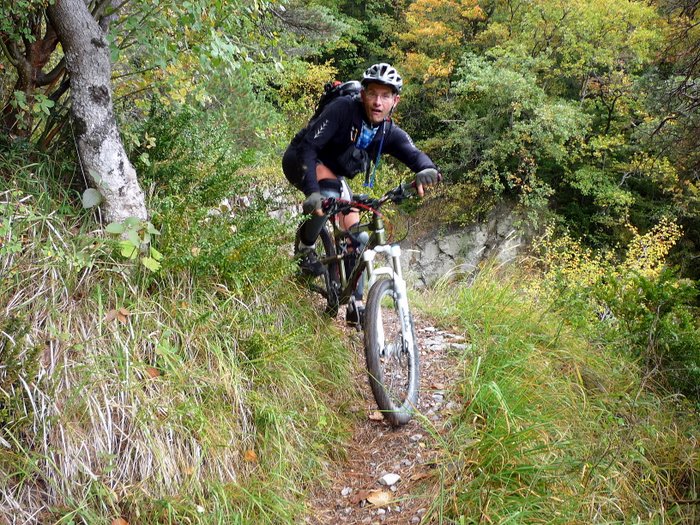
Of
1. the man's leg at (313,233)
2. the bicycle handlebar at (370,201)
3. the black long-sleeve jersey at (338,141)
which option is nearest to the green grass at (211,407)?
the man's leg at (313,233)

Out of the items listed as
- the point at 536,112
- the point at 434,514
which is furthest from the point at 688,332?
the point at 536,112

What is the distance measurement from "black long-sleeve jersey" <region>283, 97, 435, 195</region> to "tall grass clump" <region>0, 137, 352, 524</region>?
2.11ft

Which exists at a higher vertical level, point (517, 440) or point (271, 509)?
point (517, 440)

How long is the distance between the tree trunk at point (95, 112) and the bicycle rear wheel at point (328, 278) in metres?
1.49

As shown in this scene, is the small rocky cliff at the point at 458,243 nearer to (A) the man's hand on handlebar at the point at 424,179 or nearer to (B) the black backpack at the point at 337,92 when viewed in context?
(B) the black backpack at the point at 337,92

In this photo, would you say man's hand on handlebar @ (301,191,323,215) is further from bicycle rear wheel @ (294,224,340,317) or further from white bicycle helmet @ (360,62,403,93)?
white bicycle helmet @ (360,62,403,93)

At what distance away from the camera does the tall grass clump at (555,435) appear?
2.53m

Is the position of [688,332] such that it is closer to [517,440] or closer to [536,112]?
[517,440]

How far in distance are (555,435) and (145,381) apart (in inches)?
90.1

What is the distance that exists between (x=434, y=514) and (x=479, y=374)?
1.39 metres

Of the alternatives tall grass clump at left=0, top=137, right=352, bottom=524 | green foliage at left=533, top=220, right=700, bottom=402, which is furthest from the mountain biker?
green foliage at left=533, top=220, right=700, bottom=402

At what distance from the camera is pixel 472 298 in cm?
552

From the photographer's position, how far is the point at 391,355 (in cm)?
352

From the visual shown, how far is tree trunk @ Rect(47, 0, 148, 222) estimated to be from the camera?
2.80 m
